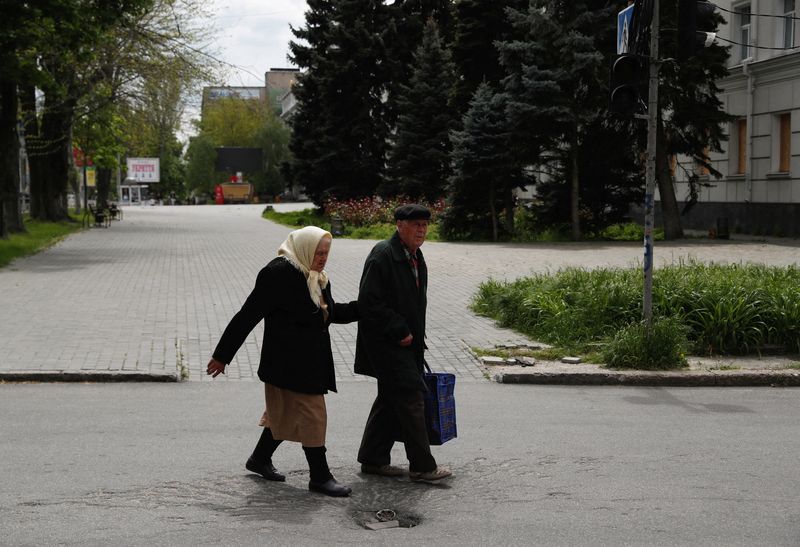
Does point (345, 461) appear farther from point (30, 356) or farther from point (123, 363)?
point (30, 356)

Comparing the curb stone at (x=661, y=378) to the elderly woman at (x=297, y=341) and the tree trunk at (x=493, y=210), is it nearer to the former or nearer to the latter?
the elderly woman at (x=297, y=341)

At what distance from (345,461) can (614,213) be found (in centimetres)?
2527

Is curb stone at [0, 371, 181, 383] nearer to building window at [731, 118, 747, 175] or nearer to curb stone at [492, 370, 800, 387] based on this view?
curb stone at [492, 370, 800, 387]

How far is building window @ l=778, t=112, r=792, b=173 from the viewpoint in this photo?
30000 millimetres

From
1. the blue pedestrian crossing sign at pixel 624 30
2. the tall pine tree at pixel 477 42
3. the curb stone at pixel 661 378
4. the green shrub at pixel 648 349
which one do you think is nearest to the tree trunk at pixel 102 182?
the tall pine tree at pixel 477 42

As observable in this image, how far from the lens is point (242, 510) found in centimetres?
550

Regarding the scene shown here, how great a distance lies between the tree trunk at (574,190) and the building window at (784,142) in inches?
Answer: 233

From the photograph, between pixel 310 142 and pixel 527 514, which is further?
pixel 310 142

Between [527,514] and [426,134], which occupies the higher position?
[426,134]

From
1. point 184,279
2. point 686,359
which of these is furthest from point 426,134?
point 686,359

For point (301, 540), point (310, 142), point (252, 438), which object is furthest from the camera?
point (310, 142)

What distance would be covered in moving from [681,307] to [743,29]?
23246 mm

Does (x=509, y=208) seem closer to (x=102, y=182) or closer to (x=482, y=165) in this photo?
(x=482, y=165)

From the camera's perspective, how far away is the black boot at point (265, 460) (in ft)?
20.0
